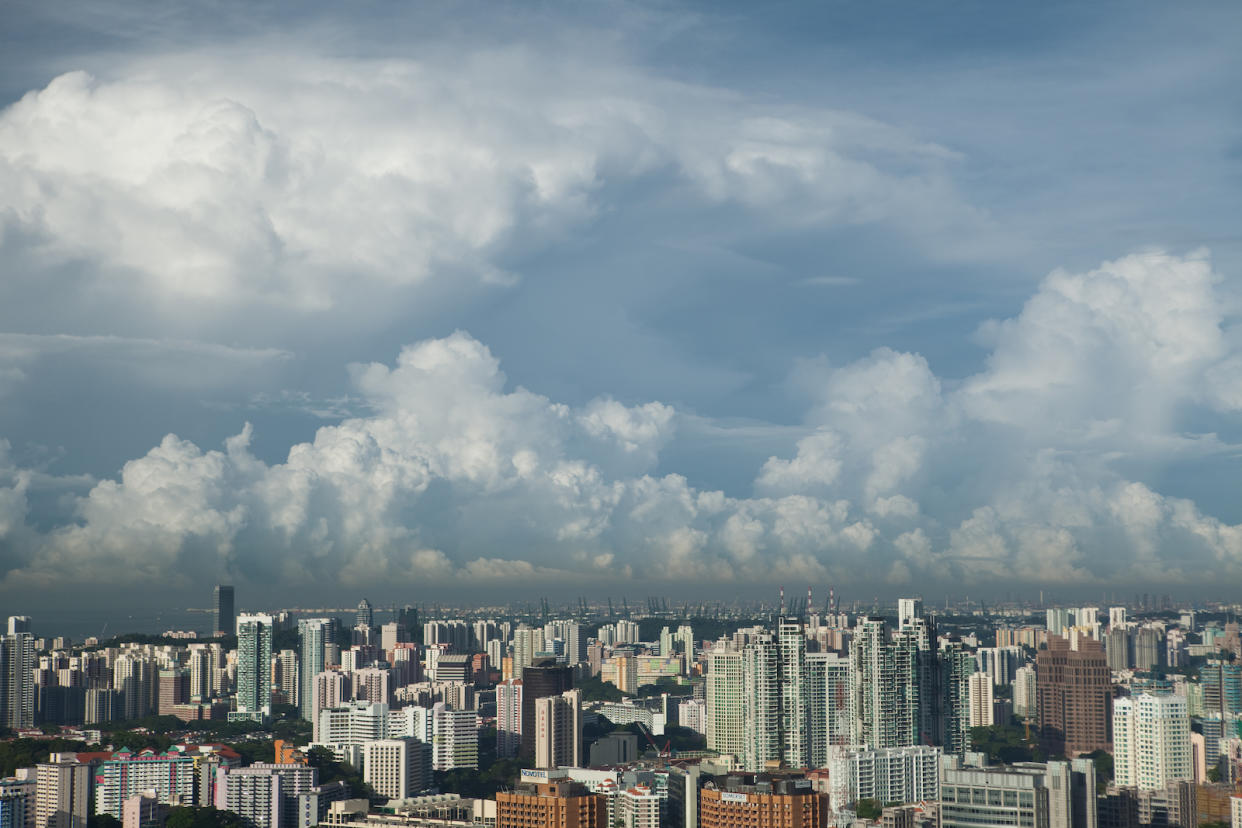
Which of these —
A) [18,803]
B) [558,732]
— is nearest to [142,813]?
[18,803]

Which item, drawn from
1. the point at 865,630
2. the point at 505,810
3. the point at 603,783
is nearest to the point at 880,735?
the point at 865,630

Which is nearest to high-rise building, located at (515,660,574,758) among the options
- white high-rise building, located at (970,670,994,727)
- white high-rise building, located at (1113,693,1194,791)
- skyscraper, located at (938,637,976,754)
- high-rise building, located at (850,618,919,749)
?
high-rise building, located at (850,618,919,749)

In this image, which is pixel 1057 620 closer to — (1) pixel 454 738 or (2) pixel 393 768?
(1) pixel 454 738

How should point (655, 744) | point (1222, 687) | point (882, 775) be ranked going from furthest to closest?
point (655, 744) < point (1222, 687) < point (882, 775)

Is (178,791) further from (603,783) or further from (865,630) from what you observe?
(865,630)

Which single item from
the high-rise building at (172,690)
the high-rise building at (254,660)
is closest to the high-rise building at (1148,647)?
the high-rise building at (254,660)
